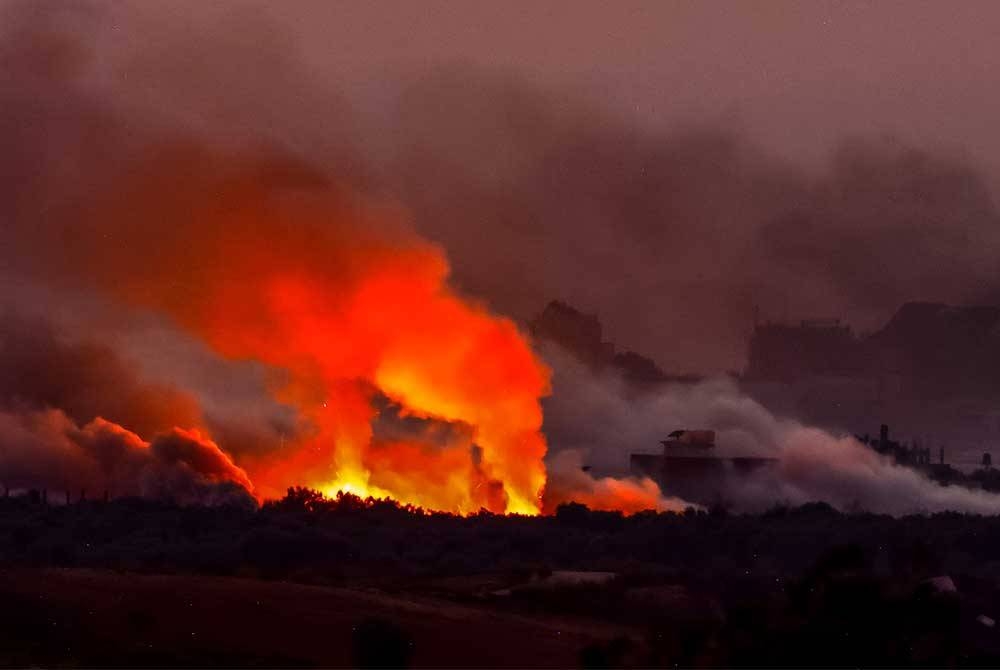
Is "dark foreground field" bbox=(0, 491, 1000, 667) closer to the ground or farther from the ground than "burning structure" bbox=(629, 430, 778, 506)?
closer to the ground

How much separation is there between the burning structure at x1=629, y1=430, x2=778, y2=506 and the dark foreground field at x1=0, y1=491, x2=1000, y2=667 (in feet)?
43.0

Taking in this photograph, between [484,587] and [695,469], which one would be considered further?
[695,469]

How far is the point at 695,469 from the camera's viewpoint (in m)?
174

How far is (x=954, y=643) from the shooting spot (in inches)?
3091

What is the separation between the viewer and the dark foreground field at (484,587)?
7931cm

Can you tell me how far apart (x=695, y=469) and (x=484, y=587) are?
67.7 m

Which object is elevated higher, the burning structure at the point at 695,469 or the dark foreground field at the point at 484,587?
the burning structure at the point at 695,469

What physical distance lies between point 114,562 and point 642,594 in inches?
1371

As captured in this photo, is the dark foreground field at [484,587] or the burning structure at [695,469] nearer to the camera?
the dark foreground field at [484,587]

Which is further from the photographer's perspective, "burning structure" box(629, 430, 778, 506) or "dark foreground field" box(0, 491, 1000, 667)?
"burning structure" box(629, 430, 778, 506)

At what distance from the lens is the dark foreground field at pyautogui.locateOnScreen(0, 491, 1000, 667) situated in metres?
79.3

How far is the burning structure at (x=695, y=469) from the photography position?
172625mm

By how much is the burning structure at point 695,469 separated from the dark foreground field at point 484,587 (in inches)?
515

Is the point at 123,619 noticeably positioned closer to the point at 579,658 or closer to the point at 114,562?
Answer: the point at 579,658
